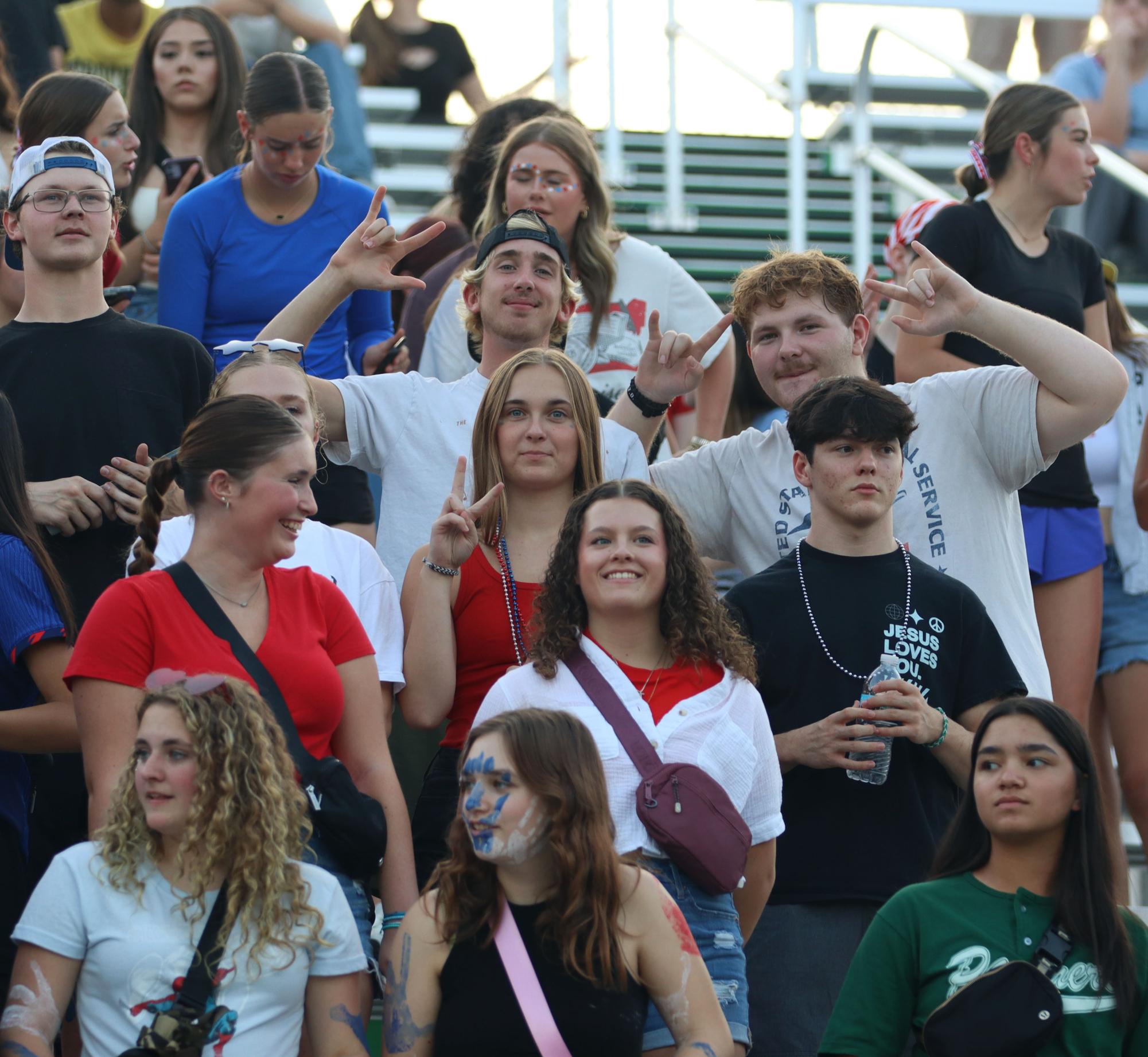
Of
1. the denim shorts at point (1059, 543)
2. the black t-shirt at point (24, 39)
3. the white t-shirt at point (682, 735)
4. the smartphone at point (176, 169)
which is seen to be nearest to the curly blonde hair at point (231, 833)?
the white t-shirt at point (682, 735)

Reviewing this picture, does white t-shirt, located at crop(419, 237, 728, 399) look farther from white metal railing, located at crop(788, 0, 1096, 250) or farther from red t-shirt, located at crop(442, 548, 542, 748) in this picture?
white metal railing, located at crop(788, 0, 1096, 250)

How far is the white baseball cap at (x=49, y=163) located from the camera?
4.60 m

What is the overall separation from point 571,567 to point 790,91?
237 inches

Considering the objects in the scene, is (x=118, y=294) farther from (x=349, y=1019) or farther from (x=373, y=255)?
(x=349, y=1019)

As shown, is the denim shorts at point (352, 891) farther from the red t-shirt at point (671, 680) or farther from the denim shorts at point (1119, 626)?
the denim shorts at point (1119, 626)

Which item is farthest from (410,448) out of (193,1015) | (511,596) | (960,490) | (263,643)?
(193,1015)

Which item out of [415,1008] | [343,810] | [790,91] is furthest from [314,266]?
[790,91]

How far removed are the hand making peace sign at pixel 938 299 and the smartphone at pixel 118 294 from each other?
80.1 inches

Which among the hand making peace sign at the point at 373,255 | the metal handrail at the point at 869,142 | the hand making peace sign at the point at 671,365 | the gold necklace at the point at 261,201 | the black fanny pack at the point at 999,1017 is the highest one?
the metal handrail at the point at 869,142

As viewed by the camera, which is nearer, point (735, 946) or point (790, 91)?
point (735, 946)

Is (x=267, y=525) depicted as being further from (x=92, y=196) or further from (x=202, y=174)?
(x=202, y=174)

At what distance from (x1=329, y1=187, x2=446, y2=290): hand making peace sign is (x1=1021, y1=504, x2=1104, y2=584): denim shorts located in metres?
1.81

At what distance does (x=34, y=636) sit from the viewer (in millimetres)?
3863

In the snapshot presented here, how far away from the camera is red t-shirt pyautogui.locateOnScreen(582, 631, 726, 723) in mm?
3857
